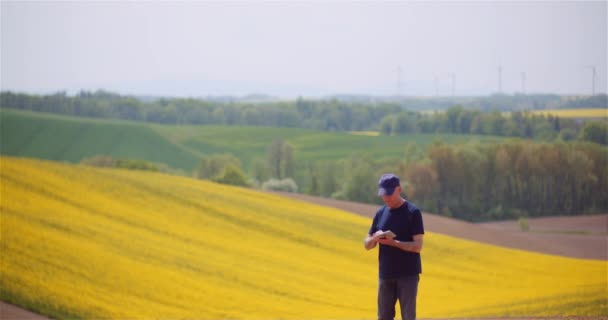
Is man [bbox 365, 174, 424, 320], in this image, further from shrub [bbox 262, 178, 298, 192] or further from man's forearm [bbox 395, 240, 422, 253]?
shrub [bbox 262, 178, 298, 192]

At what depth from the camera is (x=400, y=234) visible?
899cm

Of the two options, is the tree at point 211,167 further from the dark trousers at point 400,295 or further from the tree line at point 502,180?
the dark trousers at point 400,295

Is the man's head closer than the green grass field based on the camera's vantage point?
Yes

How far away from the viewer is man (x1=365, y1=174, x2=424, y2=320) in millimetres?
8891

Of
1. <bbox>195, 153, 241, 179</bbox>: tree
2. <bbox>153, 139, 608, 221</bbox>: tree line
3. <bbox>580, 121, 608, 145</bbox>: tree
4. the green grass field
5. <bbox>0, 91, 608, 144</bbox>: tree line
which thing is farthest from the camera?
the green grass field

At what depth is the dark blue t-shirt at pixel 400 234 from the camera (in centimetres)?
898

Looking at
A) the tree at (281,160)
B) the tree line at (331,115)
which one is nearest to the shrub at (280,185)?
the tree at (281,160)

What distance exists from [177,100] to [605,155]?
109843mm

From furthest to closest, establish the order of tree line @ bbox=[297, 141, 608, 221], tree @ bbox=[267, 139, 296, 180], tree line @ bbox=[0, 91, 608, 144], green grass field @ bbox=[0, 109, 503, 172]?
tree @ bbox=[267, 139, 296, 180] < green grass field @ bbox=[0, 109, 503, 172] < tree line @ bbox=[0, 91, 608, 144] < tree line @ bbox=[297, 141, 608, 221]

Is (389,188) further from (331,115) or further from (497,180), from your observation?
(331,115)

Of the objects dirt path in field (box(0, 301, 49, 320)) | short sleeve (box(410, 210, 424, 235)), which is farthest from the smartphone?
dirt path in field (box(0, 301, 49, 320))

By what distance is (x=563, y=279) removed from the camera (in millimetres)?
32531

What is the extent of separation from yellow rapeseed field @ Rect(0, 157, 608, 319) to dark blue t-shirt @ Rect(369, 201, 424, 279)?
10216mm

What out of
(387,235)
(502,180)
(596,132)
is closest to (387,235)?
(387,235)
